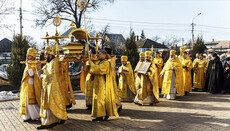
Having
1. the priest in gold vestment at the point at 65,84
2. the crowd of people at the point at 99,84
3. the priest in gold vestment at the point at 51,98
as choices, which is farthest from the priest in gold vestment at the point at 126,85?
the priest in gold vestment at the point at 51,98

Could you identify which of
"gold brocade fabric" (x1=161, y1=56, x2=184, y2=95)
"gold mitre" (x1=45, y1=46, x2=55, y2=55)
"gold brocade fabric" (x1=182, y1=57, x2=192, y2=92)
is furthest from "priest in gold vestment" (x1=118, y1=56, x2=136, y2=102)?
"gold mitre" (x1=45, y1=46, x2=55, y2=55)

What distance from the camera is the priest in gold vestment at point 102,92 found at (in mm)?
5617

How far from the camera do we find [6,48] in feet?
150

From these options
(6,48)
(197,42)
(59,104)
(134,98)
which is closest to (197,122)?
(134,98)

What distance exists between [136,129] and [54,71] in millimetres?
2762

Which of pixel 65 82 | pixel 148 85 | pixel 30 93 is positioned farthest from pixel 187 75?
pixel 30 93

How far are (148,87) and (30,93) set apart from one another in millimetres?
4485

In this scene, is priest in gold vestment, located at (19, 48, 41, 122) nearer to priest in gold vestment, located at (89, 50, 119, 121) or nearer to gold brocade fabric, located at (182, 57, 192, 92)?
priest in gold vestment, located at (89, 50, 119, 121)

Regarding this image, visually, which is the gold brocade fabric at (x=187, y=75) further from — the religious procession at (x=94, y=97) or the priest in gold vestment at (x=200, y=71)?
the priest in gold vestment at (x=200, y=71)

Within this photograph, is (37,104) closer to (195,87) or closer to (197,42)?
(195,87)

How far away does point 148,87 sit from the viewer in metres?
7.80

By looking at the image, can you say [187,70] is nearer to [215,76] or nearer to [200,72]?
[200,72]

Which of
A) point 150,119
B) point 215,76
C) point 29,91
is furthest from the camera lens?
point 215,76

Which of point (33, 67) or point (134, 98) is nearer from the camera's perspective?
point (33, 67)
